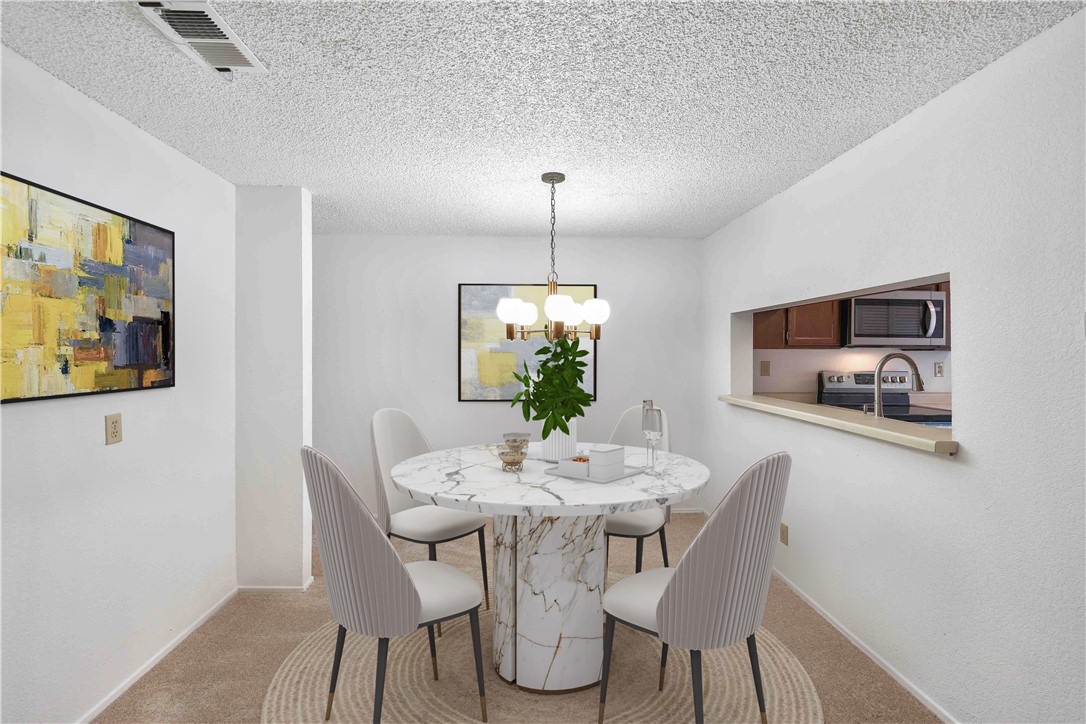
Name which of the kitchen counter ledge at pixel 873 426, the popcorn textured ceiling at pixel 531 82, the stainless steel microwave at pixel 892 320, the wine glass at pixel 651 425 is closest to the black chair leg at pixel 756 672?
the wine glass at pixel 651 425

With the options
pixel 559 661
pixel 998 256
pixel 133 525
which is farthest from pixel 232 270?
pixel 998 256

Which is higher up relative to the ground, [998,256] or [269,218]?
[269,218]

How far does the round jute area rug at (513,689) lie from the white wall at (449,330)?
212 cm

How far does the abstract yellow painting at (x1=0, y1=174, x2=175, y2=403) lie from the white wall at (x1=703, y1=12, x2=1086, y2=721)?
296 cm

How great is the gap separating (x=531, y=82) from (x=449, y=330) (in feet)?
8.98

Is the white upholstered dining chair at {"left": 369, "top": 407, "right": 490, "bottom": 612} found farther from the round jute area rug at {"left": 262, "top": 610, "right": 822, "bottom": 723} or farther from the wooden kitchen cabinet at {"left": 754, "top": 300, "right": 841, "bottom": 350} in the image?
the wooden kitchen cabinet at {"left": 754, "top": 300, "right": 841, "bottom": 350}

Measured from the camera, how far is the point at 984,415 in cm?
185

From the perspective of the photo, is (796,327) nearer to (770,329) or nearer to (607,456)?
(770,329)

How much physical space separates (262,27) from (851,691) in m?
2.93

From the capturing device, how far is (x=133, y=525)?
2.26 meters

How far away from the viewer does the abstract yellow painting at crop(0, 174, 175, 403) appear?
1729mm

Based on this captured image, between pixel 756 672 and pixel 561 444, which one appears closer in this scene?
pixel 756 672

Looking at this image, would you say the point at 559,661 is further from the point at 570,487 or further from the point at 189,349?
the point at 189,349

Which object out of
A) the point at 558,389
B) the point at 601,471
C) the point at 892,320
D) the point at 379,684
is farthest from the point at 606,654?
the point at 892,320
